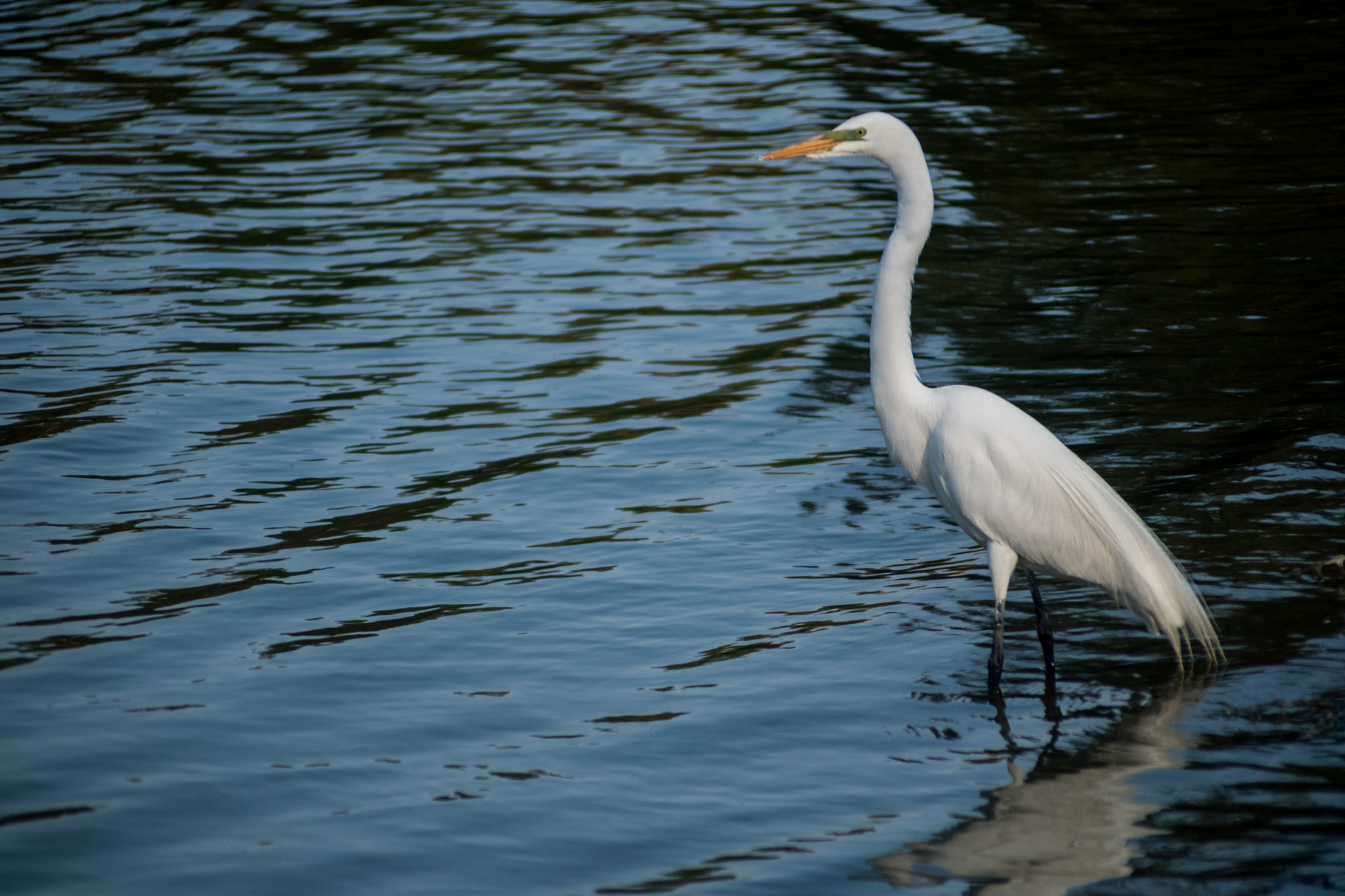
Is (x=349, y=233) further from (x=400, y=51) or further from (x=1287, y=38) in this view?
(x=1287, y=38)

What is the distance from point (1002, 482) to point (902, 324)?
807mm

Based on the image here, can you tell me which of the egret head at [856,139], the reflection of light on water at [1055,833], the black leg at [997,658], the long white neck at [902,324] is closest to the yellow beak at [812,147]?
the egret head at [856,139]

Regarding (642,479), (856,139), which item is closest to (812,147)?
(856,139)

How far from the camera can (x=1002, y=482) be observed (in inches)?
199

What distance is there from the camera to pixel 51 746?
15.1 ft

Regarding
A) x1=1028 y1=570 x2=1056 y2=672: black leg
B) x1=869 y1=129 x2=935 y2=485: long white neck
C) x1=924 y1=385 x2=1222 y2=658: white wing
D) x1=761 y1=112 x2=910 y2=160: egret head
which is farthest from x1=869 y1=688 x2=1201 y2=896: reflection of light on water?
x1=761 y1=112 x2=910 y2=160: egret head

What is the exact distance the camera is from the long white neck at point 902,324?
5.28 meters

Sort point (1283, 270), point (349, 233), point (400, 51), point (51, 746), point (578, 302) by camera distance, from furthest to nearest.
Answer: point (400, 51), point (349, 233), point (578, 302), point (1283, 270), point (51, 746)

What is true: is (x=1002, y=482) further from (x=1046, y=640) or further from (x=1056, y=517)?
(x=1046, y=640)

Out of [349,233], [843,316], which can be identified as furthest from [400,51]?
[843,316]

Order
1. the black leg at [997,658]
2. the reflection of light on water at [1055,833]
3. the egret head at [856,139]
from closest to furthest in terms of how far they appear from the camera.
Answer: the reflection of light on water at [1055,833], the black leg at [997,658], the egret head at [856,139]

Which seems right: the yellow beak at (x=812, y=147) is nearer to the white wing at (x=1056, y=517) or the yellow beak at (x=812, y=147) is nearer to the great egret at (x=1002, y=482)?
the great egret at (x=1002, y=482)

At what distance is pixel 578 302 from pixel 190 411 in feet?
10.7

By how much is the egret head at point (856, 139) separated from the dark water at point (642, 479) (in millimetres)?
1990
